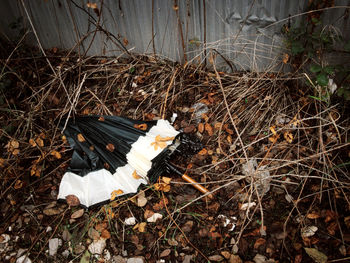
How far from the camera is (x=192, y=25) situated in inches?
95.1

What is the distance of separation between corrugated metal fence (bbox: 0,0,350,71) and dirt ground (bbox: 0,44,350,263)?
0.26 m

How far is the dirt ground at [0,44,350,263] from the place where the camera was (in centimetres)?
162

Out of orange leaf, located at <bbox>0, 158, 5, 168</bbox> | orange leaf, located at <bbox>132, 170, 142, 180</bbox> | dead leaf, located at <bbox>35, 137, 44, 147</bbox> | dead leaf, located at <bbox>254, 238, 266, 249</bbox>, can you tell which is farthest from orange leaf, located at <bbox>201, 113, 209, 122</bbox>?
orange leaf, located at <bbox>0, 158, 5, 168</bbox>

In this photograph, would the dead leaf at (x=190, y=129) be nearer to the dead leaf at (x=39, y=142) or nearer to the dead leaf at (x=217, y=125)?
the dead leaf at (x=217, y=125)

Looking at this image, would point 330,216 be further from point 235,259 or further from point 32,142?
point 32,142

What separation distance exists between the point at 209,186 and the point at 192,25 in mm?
1627

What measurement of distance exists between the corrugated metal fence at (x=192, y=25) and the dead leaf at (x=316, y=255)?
1.54 metres

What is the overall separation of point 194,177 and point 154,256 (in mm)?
655

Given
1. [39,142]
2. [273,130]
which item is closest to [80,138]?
[39,142]

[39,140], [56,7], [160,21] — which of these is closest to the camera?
[39,140]

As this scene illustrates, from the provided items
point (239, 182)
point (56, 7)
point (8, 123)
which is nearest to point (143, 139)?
point (239, 182)

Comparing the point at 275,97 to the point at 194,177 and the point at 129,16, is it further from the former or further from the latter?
the point at 129,16

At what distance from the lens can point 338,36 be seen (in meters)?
1.85

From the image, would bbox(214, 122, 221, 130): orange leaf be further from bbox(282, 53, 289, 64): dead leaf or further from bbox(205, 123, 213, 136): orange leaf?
bbox(282, 53, 289, 64): dead leaf
